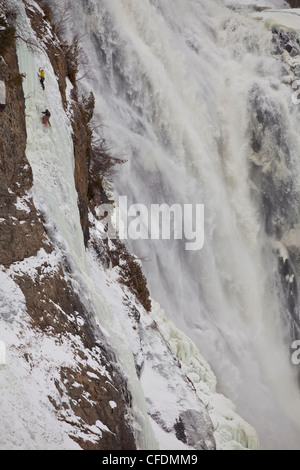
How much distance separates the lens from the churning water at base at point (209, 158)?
16.6m

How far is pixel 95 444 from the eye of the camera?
6340 mm

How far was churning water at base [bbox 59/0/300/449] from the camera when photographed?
16625mm

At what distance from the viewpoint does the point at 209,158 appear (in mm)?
20500

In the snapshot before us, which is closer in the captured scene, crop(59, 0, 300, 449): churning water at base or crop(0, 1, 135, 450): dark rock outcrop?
crop(0, 1, 135, 450): dark rock outcrop

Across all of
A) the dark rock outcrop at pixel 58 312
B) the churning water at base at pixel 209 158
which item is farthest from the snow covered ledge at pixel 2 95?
the churning water at base at pixel 209 158

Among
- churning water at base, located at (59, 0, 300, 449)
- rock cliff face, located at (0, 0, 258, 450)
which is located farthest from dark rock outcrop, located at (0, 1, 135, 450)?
churning water at base, located at (59, 0, 300, 449)

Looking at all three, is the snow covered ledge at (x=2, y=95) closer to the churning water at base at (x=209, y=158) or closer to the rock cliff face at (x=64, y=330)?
the rock cliff face at (x=64, y=330)

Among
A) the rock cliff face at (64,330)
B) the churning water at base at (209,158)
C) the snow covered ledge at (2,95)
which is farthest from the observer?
the churning water at base at (209,158)

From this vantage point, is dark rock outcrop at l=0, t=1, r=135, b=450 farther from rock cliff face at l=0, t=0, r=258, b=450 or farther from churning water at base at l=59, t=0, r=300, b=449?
churning water at base at l=59, t=0, r=300, b=449

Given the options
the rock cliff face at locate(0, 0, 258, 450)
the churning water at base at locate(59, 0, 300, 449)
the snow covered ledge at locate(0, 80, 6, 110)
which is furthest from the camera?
the churning water at base at locate(59, 0, 300, 449)

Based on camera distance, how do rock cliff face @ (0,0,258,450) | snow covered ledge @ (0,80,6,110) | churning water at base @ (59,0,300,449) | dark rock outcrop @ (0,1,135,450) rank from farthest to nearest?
churning water at base @ (59,0,300,449), snow covered ledge @ (0,80,6,110), dark rock outcrop @ (0,1,135,450), rock cliff face @ (0,0,258,450)

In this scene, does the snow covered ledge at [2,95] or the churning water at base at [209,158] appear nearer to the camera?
the snow covered ledge at [2,95]

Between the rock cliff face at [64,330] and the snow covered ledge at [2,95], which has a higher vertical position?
the snow covered ledge at [2,95]

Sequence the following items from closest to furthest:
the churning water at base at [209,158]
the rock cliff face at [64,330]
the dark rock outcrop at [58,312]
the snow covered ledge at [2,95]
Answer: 1. the rock cliff face at [64,330]
2. the dark rock outcrop at [58,312]
3. the snow covered ledge at [2,95]
4. the churning water at base at [209,158]
